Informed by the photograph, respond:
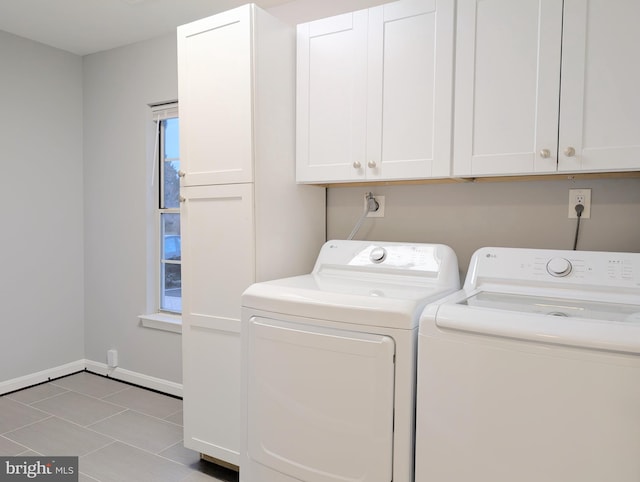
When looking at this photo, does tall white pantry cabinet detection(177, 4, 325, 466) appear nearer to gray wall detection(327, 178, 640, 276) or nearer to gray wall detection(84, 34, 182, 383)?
gray wall detection(327, 178, 640, 276)

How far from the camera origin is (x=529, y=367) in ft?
4.00

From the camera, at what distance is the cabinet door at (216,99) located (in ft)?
6.52

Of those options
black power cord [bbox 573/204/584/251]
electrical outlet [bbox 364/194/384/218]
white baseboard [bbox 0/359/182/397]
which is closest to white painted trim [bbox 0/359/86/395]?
white baseboard [bbox 0/359/182/397]

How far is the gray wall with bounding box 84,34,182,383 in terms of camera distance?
3152mm

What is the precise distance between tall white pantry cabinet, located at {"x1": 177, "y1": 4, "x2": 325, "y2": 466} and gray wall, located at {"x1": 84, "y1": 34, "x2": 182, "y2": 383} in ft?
3.26

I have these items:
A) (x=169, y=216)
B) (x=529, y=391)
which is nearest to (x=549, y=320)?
(x=529, y=391)

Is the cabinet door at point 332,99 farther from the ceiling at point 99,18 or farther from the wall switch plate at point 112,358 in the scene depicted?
the wall switch plate at point 112,358

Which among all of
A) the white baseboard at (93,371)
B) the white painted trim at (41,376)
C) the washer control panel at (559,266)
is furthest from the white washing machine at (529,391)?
the white painted trim at (41,376)

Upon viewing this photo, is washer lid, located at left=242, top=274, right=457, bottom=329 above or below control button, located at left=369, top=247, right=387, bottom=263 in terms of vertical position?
below

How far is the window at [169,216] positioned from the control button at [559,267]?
2.41m

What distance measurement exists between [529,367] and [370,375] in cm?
47

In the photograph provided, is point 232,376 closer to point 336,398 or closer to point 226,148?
point 336,398

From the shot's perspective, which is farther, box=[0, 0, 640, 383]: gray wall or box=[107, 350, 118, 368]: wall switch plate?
box=[107, 350, 118, 368]: wall switch plate

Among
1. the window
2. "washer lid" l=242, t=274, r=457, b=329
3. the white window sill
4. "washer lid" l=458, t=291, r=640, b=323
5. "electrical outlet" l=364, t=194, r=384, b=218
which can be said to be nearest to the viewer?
"washer lid" l=458, t=291, r=640, b=323
